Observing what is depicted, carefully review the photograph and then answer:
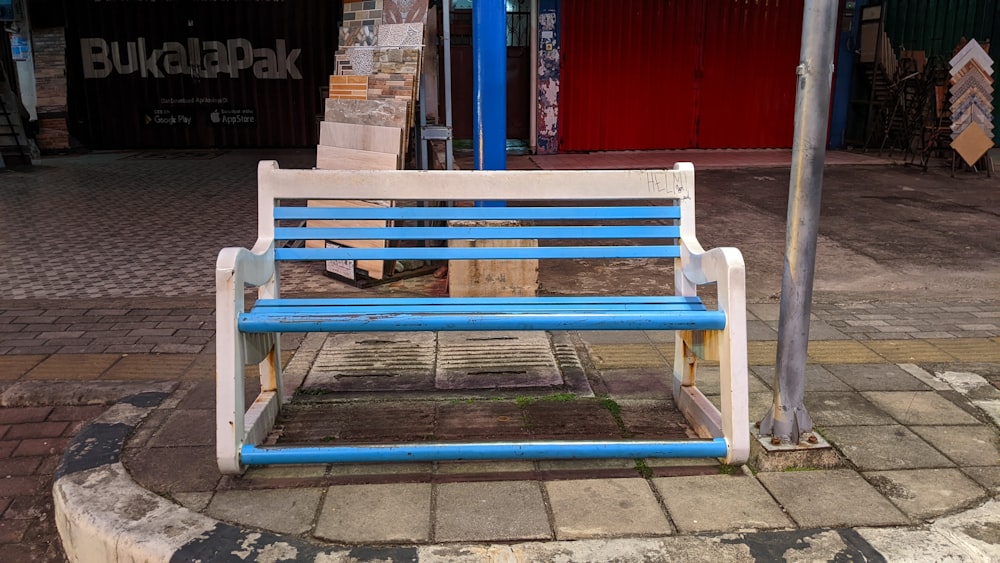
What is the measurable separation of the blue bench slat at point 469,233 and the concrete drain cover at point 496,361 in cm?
81

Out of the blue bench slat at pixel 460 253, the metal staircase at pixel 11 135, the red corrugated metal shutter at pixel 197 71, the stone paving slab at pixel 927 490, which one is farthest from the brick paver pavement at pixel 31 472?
the red corrugated metal shutter at pixel 197 71

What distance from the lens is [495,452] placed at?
283 cm

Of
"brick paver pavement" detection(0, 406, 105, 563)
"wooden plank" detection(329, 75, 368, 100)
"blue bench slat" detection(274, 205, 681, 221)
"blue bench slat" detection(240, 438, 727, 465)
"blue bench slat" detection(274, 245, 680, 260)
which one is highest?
"wooden plank" detection(329, 75, 368, 100)

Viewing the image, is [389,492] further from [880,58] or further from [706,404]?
[880,58]

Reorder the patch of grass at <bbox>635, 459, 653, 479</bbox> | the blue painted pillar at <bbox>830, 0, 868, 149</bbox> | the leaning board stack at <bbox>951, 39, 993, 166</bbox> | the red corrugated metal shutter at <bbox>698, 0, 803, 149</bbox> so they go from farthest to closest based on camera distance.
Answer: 1. the blue painted pillar at <bbox>830, 0, 868, 149</bbox>
2. the red corrugated metal shutter at <bbox>698, 0, 803, 149</bbox>
3. the leaning board stack at <bbox>951, 39, 993, 166</bbox>
4. the patch of grass at <bbox>635, 459, 653, 479</bbox>

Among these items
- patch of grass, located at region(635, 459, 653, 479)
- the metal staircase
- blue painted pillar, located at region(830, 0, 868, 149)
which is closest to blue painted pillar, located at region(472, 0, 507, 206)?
patch of grass, located at region(635, 459, 653, 479)

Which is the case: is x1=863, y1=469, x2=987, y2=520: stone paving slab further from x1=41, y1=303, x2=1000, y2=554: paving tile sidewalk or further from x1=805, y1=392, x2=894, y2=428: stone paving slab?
x1=805, y1=392, x2=894, y2=428: stone paving slab

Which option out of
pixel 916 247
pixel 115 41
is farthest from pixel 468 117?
pixel 916 247

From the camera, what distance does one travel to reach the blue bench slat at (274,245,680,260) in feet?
10.9

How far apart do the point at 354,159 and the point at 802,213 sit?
3636 mm

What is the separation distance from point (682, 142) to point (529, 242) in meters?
9.21

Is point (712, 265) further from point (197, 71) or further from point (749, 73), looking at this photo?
point (197, 71)

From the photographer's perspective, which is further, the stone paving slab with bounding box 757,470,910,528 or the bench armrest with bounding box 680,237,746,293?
the bench armrest with bounding box 680,237,746,293

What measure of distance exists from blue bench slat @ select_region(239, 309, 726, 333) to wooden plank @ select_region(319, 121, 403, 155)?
282 centimetres
